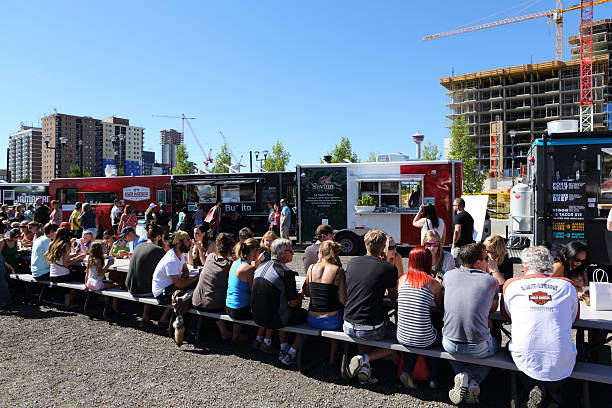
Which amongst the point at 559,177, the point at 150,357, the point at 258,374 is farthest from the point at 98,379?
the point at 559,177

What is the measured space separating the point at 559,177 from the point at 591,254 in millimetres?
1503

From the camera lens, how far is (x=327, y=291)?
173 inches

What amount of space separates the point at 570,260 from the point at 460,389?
2.01m

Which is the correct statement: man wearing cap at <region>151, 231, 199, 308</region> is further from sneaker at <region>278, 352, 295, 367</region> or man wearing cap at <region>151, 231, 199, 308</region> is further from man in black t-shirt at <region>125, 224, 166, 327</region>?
sneaker at <region>278, 352, 295, 367</region>

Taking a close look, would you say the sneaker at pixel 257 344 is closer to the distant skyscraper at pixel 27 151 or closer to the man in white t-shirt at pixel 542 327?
the man in white t-shirt at pixel 542 327

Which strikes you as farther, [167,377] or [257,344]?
[257,344]

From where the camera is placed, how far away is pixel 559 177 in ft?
26.1

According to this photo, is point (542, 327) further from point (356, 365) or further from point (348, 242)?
point (348, 242)

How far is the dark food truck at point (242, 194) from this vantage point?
1552 cm

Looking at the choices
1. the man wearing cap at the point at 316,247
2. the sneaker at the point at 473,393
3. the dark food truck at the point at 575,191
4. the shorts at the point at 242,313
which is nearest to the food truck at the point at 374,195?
the dark food truck at the point at 575,191

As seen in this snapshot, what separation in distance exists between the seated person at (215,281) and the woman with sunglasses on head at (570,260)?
3613 mm

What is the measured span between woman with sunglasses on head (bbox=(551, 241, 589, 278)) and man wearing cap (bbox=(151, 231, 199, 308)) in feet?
14.0

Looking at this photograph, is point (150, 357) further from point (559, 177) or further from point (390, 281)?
point (559, 177)

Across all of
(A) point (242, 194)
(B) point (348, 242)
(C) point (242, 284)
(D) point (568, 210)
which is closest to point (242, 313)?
(C) point (242, 284)
